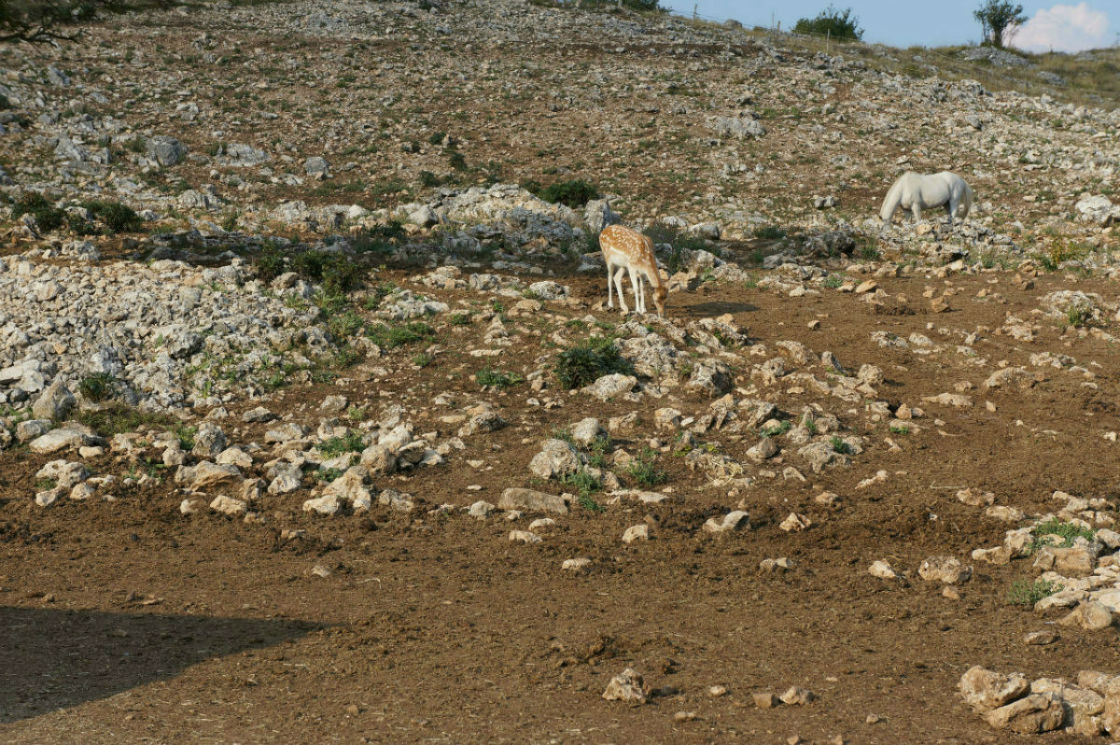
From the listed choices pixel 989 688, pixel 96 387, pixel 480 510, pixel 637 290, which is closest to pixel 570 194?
pixel 637 290

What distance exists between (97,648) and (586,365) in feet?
21.0

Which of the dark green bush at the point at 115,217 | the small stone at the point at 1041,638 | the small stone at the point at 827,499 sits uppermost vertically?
the dark green bush at the point at 115,217

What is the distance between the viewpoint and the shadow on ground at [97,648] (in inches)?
212

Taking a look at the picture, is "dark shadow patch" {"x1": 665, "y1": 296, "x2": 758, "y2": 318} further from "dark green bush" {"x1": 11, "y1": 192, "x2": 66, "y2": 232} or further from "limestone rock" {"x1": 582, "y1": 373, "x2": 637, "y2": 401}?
"dark green bush" {"x1": 11, "y1": 192, "x2": 66, "y2": 232}

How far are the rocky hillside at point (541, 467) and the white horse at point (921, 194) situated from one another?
563mm

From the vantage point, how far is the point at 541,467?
8.99 m

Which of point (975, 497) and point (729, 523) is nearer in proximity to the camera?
point (729, 523)

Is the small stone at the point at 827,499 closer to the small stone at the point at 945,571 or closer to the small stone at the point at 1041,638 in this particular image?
the small stone at the point at 945,571

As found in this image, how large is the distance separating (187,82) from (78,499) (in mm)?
28436

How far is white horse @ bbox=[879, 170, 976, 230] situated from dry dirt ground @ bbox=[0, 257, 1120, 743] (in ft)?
41.3

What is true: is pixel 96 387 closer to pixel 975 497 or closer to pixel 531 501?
pixel 531 501

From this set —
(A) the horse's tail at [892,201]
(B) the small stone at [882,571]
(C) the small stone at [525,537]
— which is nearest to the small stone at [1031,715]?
(B) the small stone at [882,571]

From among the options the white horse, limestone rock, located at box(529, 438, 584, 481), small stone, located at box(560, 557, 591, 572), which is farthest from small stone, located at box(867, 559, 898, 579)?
the white horse

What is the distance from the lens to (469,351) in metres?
12.2
